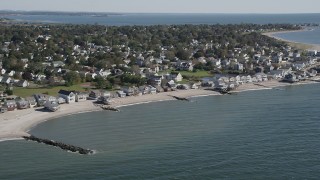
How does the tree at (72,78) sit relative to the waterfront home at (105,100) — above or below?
above

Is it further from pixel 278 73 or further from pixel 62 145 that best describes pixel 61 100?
pixel 278 73

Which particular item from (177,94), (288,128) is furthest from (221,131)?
(177,94)

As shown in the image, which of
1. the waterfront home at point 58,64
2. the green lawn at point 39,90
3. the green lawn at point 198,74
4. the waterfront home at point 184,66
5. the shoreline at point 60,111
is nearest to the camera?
the shoreline at point 60,111

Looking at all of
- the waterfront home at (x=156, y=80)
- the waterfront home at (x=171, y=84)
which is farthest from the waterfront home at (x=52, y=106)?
the waterfront home at (x=171, y=84)

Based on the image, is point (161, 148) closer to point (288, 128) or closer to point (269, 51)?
point (288, 128)

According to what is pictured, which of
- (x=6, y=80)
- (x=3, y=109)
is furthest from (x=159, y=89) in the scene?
(x=3, y=109)

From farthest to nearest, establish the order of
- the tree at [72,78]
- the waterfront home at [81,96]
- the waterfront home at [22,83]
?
1. the tree at [72,78]
2. the waterfront home at [22,83]
3. the waterfront home at [81,96]

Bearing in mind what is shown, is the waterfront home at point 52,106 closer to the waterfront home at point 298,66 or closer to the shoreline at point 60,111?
the shoreline at point 60,111
